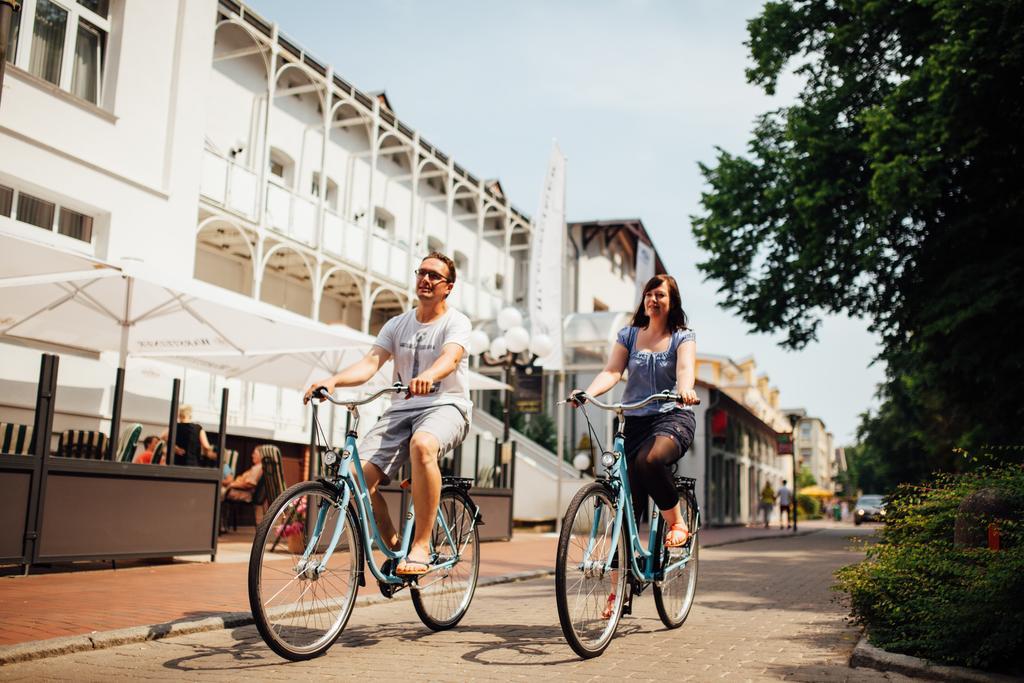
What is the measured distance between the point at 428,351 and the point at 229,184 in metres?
14.0

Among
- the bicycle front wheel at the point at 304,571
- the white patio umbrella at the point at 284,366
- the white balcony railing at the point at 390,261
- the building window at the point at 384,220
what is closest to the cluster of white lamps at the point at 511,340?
the white patio umbrella at the point at 284,366

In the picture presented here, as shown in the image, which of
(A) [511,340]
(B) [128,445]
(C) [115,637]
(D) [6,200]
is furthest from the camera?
(A) [511,340]

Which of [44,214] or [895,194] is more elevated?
[895,194]

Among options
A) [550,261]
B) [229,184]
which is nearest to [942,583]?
[550,261]

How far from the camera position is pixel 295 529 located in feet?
14.9

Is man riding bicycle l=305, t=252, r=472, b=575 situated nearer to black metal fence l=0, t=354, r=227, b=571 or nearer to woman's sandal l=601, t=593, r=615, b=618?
woman's sandal l=601, t=593, r=615, b=618

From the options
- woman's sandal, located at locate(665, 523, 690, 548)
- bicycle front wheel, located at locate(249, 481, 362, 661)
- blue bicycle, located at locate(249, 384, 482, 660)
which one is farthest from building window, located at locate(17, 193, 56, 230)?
woman's sandal, located at locate(665, 523, 690, 548)

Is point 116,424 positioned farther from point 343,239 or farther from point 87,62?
point 343,239

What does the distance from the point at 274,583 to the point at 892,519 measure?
4.63 metres

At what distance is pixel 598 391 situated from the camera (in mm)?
5426

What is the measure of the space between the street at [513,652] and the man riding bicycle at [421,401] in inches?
22.8

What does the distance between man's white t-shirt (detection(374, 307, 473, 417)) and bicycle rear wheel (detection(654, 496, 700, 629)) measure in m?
1.52

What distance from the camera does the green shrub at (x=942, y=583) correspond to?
4238mm

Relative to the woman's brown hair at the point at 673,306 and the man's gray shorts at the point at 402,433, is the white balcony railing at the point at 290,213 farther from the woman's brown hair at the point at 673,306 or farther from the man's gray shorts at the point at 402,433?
the man's gray shorts at the point at 402,433
